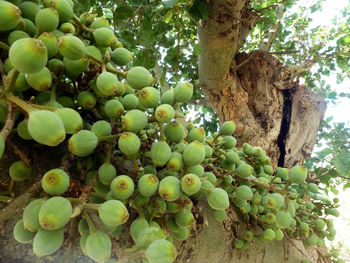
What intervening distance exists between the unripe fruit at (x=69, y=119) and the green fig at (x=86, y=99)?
190 millimetres

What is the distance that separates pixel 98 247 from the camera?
713 millimetres

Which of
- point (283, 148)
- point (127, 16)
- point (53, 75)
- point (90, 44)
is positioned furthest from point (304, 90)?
point (53, 75)

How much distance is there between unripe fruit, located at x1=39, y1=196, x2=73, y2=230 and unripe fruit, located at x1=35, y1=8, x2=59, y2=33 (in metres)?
0.46

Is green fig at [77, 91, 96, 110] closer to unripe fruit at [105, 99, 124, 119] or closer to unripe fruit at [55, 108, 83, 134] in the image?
unripe fruit at [105, 99, 124, 119]

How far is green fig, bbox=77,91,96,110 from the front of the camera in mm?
919

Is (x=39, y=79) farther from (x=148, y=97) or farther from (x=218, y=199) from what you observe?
(x=218, y=199)

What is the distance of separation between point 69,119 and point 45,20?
282 mm

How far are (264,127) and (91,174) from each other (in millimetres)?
2084

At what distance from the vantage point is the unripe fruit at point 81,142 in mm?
770

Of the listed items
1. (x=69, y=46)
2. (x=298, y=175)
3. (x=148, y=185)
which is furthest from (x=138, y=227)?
(x=298, y=175)

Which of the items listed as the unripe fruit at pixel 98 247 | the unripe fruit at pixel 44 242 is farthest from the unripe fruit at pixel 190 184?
the unripe fruit at pixel 44 242

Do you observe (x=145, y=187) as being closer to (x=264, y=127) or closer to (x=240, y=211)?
(x=240, y=211)

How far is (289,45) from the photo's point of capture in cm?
498

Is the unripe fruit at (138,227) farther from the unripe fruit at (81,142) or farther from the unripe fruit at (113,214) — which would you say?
the unripe fruit at (81,142)
